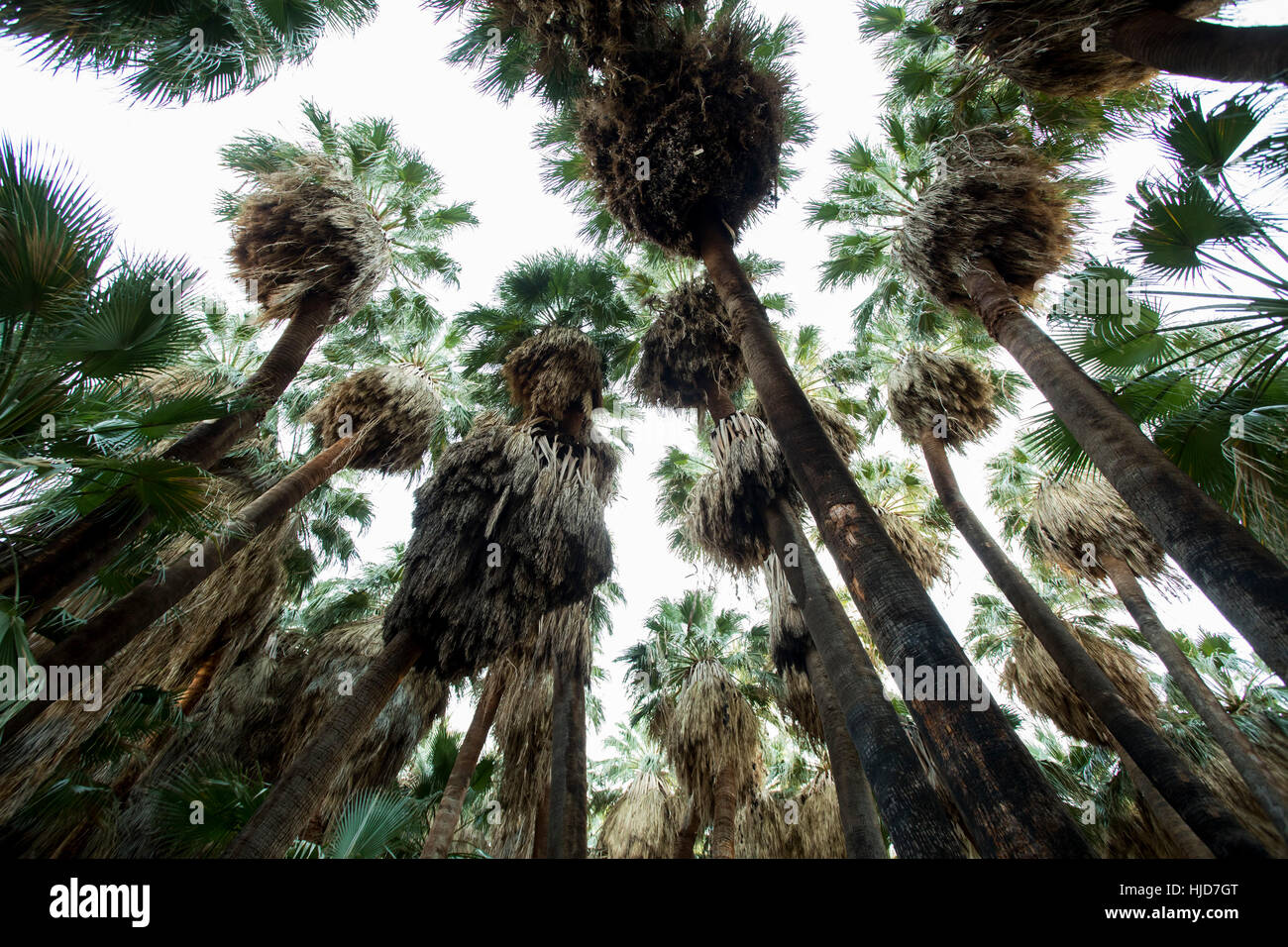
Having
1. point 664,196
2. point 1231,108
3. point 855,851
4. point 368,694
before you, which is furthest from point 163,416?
point 1231,108

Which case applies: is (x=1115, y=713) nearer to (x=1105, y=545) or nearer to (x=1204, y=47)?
(x=1105, y=545)

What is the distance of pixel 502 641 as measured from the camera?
6145 millimetres

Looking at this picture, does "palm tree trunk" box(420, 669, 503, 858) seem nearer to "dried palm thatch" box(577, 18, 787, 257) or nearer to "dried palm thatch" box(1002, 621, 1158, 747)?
"dried palm thatch" box(577, 18, 787, 257)

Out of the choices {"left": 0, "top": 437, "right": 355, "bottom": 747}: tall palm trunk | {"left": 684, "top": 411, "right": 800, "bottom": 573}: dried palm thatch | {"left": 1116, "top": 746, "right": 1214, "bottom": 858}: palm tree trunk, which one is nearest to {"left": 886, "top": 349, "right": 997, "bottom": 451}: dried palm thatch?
{"left": 684, "top": 411, "right": 800, "bottom": 573}: dried palm thatch

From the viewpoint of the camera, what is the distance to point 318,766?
4715 mm

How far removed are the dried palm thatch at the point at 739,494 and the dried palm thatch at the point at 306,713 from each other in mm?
4529

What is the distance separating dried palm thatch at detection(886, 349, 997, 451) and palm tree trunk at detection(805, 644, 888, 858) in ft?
20.5

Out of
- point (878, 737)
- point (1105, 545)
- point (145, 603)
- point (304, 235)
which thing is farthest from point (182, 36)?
point (1105, 545)

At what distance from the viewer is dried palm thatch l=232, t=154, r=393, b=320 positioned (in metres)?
7.12

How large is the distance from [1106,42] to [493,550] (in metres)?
7.59

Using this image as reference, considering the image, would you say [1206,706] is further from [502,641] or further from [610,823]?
[610,823]

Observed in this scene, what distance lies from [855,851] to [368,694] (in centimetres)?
464

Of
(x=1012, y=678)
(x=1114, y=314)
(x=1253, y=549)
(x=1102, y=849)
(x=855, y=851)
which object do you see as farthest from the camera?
(x=1012, y=678)
